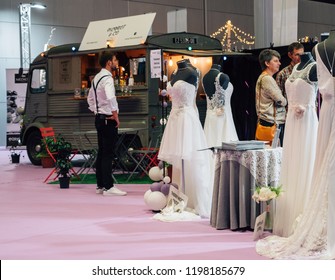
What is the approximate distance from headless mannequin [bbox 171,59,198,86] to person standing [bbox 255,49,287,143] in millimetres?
713

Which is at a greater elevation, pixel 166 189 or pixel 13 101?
pixel 13 101

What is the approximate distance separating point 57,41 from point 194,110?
14331 millimetres

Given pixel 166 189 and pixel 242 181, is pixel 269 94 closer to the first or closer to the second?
pixel 166 189

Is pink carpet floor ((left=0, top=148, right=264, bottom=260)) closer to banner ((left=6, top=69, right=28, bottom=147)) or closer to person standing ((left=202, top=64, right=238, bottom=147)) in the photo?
person standing ((left=202, top=64, right=238, bottom=147))

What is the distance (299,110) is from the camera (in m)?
5.30

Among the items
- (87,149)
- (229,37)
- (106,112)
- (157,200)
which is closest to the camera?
(157,200)

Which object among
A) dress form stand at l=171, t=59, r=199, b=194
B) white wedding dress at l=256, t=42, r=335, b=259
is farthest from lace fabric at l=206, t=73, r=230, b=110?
white wedding dress at l=256, t=42, r=335, b=259

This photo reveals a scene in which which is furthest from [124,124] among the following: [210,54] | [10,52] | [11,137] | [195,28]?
[195,28]

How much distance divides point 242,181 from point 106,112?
2.95 m

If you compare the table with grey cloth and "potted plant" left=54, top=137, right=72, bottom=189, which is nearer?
the table with grey cloth

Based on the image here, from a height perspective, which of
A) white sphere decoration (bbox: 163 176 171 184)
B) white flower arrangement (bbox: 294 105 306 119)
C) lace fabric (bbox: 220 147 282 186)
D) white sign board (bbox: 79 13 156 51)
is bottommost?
white sphere decoration (bbox: 163 176 171 184)

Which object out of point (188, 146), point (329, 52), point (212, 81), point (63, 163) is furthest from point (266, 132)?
→ point (63, 163)

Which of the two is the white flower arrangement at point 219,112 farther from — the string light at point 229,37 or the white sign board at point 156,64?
the string light at point 229,37

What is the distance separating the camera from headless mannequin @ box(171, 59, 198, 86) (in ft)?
22.5
